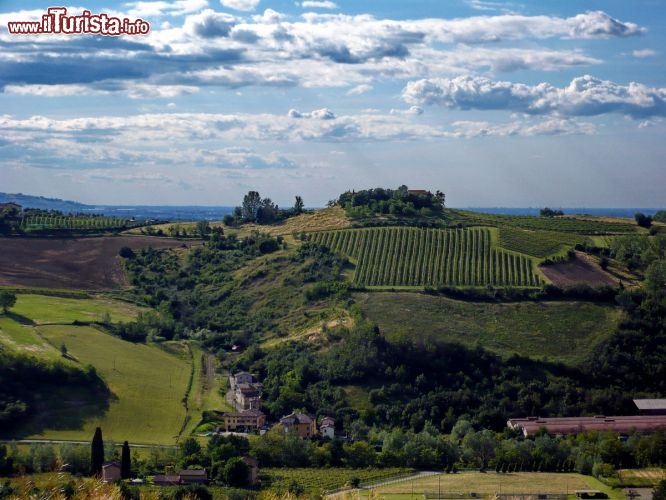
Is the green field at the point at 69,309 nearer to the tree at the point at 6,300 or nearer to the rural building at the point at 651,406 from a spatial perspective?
the tree at the point at 6,300

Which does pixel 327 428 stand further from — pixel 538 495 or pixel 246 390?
pixel 538 495

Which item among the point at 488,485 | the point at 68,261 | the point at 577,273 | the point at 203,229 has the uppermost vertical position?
the point at 203,229

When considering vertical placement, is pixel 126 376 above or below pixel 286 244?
below

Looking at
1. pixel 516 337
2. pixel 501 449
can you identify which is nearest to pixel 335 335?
pixel 516 337

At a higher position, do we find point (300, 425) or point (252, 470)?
point (300, 425)

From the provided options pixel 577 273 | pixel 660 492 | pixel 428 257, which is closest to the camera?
pixel 660 492

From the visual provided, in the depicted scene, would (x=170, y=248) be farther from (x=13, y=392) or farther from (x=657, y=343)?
(x=657, y=343)

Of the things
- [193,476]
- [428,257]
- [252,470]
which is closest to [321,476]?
[252,470]
